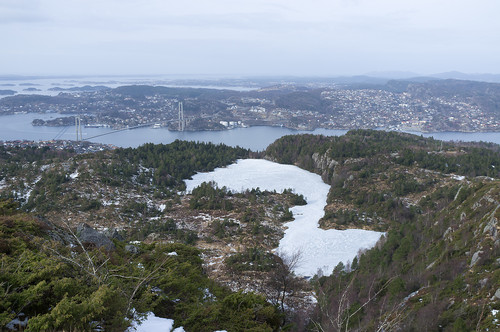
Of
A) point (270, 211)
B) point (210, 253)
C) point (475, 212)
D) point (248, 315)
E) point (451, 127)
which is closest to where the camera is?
point (248, 315)

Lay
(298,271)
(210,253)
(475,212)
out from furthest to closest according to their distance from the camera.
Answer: (210,253) < (298,271) < (475,212)

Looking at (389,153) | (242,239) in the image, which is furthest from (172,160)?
(389,153)

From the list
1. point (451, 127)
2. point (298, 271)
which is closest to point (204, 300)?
point (298, 271)

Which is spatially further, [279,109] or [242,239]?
[279,109]

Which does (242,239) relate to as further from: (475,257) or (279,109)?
(279,109)

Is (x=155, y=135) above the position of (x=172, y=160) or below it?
below

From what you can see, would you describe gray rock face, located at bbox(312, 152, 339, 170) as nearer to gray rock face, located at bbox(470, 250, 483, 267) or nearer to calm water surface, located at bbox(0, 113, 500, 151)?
gray rock face, located at bbox(470, 250, 483, 267)

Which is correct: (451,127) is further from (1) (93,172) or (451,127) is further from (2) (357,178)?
(1) (93,172)

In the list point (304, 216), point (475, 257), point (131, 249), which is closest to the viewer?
point (131, 249)
